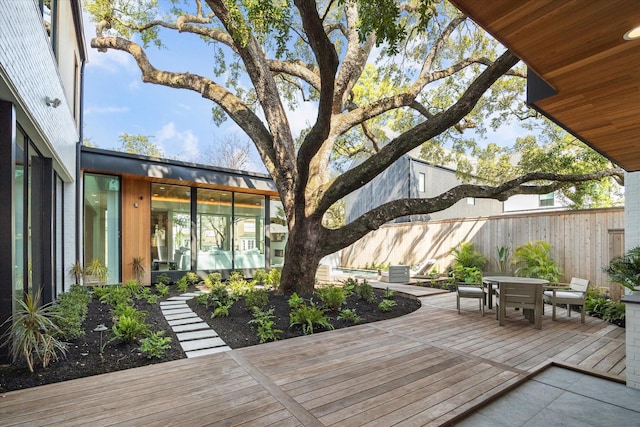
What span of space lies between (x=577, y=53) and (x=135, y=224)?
9613mm

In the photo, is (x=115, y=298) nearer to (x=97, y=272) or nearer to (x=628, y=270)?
(x=97, y=272)

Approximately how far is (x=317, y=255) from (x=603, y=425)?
489 centimetres

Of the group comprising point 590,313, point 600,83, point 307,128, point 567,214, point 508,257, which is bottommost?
point 590,313

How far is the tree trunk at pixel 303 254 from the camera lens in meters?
6.59

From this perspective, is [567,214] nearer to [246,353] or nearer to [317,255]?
[317,255]

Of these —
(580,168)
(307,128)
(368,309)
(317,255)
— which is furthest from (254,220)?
(580,168)

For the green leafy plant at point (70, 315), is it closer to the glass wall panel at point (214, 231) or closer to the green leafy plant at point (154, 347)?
the green leafy plant at point (154, 347)

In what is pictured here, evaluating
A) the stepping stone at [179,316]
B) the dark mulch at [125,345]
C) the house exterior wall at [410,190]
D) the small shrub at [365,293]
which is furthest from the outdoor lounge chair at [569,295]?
the house exterior wall at [410,190]

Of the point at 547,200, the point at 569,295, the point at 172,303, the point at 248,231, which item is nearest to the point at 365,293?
the point at 569,295

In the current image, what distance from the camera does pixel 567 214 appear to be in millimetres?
7871

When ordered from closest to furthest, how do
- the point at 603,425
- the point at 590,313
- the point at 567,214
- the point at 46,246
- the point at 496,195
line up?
1. the point at 603,425
2. the point at 46,246
3. the point at 590,313
4. the point at 496,195
5. the point at 567,214

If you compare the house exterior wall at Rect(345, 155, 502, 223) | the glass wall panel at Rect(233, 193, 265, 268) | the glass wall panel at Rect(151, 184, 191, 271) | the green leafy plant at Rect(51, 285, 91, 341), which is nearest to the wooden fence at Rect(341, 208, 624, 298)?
the house exterior wall at Rect(345, 155, 502, 223)

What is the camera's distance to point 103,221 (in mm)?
8289

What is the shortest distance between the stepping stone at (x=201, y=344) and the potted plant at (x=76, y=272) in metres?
4.71
